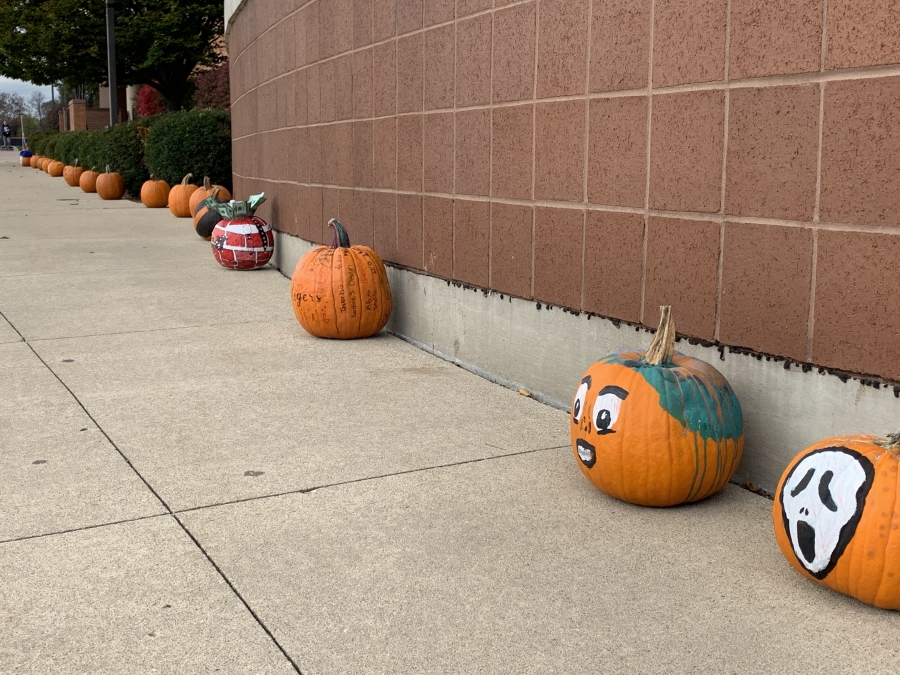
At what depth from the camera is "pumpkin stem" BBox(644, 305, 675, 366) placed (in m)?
3.48

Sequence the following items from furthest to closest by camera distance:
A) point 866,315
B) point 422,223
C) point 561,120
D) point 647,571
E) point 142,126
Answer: point 142,126 → point 422,223 → point 561,120 → point 866,315 → point 647,571

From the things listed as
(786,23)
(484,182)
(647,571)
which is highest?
(786,23)

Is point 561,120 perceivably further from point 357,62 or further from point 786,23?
point 357,62

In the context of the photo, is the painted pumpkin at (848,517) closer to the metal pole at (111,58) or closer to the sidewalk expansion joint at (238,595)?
the sidewalk expansion joint at (238,595)

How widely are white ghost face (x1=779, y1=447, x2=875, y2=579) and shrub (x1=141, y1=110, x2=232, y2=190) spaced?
1463 centimetres

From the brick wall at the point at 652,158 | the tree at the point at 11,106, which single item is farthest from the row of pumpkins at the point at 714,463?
the tree at the point at 11,106

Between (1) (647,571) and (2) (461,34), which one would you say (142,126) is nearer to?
(2) (461,34)

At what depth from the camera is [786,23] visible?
11.1 ft

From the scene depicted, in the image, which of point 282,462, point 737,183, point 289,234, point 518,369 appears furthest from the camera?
point 289,234

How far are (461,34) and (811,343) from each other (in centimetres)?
273

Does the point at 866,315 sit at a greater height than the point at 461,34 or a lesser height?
lesser

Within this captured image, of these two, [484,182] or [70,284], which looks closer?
[484,182]

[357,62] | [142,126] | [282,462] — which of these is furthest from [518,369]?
[142,126]

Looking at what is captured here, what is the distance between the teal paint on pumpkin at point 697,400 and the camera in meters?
3.36
